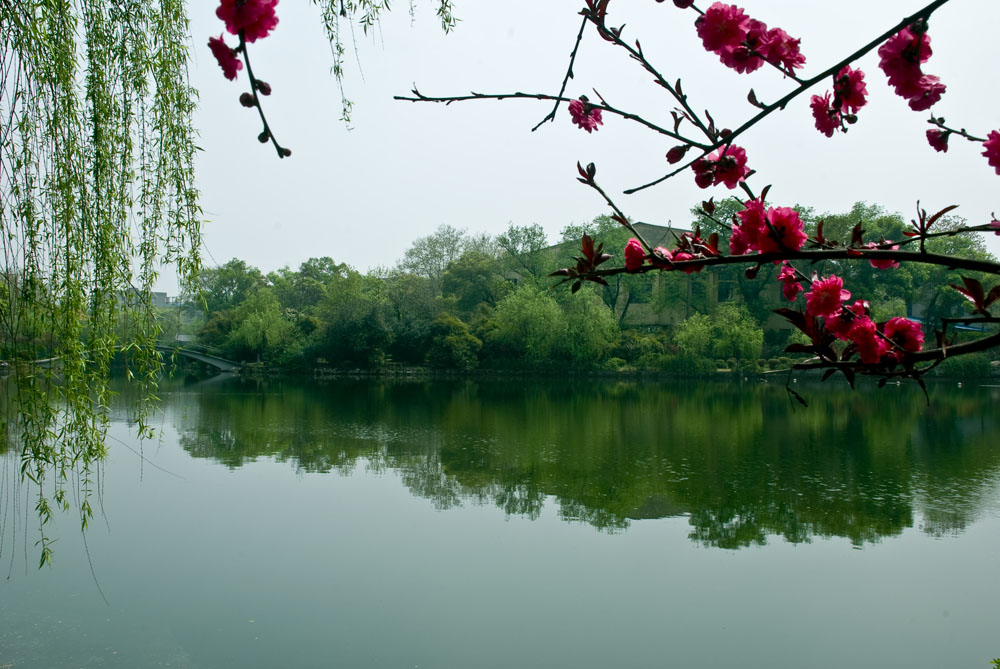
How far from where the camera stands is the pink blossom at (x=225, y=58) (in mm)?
964

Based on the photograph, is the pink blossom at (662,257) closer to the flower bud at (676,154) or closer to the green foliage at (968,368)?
the flower bud at (676,154)

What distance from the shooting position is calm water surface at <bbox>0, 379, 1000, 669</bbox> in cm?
442

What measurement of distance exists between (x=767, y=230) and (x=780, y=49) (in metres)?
0.31

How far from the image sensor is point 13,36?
2.47m

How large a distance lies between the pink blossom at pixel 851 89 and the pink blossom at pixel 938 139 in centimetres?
22

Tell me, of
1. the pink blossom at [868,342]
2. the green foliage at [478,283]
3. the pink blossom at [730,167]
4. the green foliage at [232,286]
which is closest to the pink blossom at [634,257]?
the pink blossom at [730,167]

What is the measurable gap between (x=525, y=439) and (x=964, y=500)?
232 inches

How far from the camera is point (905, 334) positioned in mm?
1205

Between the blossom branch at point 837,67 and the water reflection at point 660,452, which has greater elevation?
the blossom branch at point 837,67

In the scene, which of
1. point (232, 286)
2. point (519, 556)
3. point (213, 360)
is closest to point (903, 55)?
point (519, 556)

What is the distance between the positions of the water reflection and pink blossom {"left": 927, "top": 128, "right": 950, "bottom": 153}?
557cm

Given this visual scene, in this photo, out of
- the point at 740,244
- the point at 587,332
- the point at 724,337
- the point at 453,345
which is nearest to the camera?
the point at 740,244

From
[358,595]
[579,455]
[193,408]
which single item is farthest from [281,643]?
[193,408]

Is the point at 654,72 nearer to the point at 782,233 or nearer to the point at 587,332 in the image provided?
the point at 782,233
